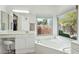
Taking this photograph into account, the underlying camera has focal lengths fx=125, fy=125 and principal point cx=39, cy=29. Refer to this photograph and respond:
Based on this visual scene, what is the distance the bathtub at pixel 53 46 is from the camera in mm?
2071

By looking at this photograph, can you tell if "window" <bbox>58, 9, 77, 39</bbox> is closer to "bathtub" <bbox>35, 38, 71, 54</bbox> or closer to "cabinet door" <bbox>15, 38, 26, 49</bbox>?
"bathtub" <bbox>35, 38, 71, 54</bbox>

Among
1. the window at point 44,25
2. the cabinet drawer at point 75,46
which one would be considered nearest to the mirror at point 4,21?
the window at point 44,25

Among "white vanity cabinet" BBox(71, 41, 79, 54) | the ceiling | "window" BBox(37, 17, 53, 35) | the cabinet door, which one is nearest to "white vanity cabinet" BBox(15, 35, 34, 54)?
the cabinet door

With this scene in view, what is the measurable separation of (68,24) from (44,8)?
0.48m

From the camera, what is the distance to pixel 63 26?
7.08ft

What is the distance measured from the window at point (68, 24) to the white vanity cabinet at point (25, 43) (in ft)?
1.75

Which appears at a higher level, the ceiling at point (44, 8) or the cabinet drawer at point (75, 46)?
the ceiling at point (44, 8)

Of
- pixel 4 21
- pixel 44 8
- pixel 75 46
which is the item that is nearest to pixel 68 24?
pixel 75 46

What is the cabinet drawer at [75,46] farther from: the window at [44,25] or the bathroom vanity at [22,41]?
the bathroom vanity at [22,41]

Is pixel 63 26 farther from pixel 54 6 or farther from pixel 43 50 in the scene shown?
pixel 43 50

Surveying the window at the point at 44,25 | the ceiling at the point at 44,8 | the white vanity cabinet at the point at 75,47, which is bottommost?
the white vanity cabinet at the point at 75,47

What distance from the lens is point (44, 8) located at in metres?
2.08

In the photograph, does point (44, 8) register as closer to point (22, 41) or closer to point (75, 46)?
point (22, 41)

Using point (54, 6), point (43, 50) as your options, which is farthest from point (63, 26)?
point (43, 50)
